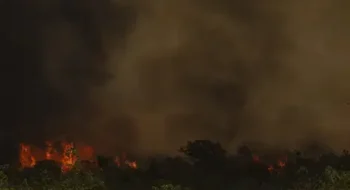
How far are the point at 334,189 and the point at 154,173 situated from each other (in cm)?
1249

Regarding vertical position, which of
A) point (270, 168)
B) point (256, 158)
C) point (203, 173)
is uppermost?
point (256, 158)

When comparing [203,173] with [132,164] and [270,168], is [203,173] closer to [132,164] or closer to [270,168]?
[270,168]

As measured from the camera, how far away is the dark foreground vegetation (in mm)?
28625

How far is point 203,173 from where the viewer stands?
3731 centimetres

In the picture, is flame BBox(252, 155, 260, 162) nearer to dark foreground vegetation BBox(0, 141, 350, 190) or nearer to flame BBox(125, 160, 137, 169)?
dark foreground vegetation BBox(0, 141, 350, 190)

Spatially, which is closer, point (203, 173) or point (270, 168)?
point (203, 173)

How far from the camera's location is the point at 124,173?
3391cm

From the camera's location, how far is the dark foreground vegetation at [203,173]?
2862 cm

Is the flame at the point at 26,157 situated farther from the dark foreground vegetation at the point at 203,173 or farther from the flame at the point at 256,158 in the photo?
the flame at the point at 256,158

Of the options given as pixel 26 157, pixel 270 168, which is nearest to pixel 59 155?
pixel 26 157

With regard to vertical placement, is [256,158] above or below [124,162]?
above

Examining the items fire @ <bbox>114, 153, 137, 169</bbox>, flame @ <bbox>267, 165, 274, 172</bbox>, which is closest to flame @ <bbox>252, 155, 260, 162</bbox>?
flame @ <bbox>267, 165, 274, 172</bbox>

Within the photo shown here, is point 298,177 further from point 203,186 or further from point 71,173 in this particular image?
point 71,173

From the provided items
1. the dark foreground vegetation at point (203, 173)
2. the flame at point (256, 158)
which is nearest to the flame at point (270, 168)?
the dark foreground vegetation at point (203, 173)
